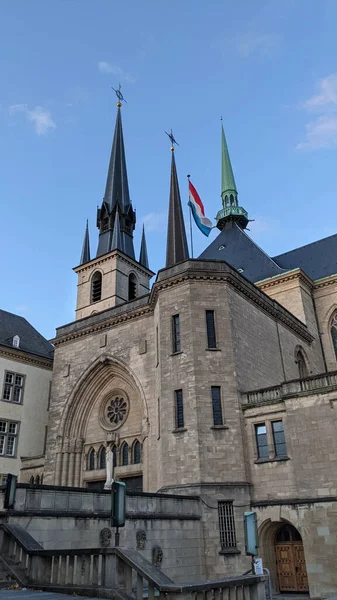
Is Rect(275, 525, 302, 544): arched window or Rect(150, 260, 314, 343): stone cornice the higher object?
Rect(150, 260, 314, 343): stone cornice

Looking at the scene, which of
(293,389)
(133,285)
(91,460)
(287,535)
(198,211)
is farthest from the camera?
(133,285)

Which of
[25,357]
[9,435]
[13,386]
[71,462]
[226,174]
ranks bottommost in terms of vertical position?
[71,462]

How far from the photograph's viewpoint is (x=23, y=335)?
114 ft

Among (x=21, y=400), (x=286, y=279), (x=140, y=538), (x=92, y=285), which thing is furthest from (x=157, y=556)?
(x=92, y=285)

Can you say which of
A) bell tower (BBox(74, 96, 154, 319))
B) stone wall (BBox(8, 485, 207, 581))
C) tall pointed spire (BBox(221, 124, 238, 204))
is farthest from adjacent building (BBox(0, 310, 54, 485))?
tall pointed spire (BBox(221, 124, 238, 204))

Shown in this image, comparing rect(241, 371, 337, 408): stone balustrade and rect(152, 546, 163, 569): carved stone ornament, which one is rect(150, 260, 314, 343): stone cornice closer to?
rect(241, 371, 337, 408): stone balustrade

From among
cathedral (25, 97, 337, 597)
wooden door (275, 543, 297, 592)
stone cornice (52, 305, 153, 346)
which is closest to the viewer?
wooden door (275, 543, 297, 592)

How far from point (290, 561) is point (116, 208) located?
34568 millimetres

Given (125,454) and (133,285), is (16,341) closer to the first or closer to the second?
(125,454)

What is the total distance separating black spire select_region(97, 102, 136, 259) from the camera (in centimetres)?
4509

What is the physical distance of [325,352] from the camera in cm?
3155

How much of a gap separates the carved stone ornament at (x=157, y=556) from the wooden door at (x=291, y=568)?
16.1 ft

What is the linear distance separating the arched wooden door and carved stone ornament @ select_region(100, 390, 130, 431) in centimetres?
1014

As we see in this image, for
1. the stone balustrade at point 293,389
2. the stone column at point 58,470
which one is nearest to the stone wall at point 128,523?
the stone balustrade at point 293,389
